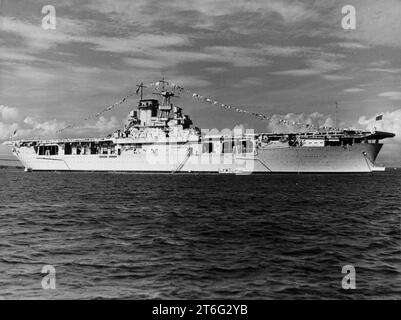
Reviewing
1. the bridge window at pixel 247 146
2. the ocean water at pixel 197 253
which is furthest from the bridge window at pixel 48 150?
the ocean water at pixel 197 253

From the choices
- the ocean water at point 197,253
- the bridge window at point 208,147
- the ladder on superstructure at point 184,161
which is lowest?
the ocean water at point 197,253

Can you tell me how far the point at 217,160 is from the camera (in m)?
70.1

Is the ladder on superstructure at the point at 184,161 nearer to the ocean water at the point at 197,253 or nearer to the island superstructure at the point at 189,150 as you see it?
the island superstructure at the point at 189,150

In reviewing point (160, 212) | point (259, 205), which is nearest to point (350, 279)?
point (160, 212)

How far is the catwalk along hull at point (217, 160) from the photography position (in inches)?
2368

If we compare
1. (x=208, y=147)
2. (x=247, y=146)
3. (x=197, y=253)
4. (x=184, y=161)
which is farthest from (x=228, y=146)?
(x=197, y=253)

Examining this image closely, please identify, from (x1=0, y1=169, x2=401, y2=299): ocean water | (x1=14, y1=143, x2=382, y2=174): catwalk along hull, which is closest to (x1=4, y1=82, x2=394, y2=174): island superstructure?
(x1=14, y1=143, x2=382, y2=174): catwalk along hull

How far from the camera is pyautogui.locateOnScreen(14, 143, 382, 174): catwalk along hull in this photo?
197 feet

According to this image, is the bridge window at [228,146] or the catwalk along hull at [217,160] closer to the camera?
the catwalk along hull at [217,160]

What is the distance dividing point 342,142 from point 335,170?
546 centimetres

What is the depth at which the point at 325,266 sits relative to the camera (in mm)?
11359

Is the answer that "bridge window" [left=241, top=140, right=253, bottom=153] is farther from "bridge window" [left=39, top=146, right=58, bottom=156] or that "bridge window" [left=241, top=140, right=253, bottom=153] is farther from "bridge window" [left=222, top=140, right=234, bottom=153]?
"bridge window" [left=39, top=146, right=58, bottom=156]

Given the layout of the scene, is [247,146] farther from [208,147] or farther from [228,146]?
[208,147]

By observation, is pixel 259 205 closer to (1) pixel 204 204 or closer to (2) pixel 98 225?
(1) pixel 204 204
